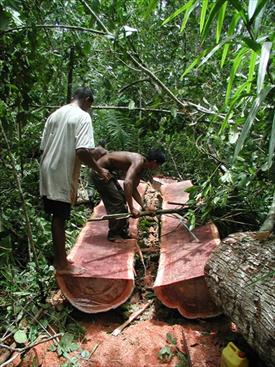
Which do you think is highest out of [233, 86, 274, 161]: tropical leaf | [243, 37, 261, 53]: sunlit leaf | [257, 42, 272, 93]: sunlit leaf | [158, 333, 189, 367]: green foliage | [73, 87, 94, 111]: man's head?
[243, 37, 261, 53]: sunlit leaf

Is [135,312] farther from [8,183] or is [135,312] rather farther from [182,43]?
[182,43]

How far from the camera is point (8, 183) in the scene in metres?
4.38

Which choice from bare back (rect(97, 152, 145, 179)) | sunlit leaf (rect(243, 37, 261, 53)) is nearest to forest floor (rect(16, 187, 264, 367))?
bare back (rect(97, 152, 145, 179))

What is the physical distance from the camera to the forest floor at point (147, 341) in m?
2.41

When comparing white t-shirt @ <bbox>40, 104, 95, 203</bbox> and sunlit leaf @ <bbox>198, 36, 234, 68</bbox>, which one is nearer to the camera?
sunlit leaf @ <bbox>198, 36, 234, 68</bbox>

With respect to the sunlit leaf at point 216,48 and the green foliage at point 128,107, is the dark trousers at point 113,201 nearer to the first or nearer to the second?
the green foliage at point 128,107

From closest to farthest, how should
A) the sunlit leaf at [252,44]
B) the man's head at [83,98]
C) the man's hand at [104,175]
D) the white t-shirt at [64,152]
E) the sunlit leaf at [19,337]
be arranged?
the sunlit leaf at [252,44] → the sunlit leaf at [19,337] → the white t-shirt at [64,152] → the man's head at [83,98] → the man's hand at [104,175]

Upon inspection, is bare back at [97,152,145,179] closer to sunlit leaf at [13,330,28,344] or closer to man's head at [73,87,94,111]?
man's head at [73,87,94,111]

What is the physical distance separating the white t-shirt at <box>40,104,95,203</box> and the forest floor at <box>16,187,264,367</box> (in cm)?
100

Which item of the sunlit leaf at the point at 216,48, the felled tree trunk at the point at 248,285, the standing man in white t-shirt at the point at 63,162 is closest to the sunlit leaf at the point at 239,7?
the sunlit leaf at the point at 216,48

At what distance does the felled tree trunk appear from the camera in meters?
1.92

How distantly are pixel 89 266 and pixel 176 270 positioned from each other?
78cm

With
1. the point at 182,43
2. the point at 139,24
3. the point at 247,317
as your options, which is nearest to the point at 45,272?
the point at 247,317

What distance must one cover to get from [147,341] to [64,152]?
1611mm
